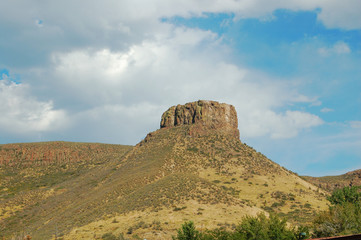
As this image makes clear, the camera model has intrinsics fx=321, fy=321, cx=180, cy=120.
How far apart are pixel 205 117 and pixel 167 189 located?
151ft

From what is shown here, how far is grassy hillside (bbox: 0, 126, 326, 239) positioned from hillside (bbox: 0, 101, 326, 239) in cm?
19

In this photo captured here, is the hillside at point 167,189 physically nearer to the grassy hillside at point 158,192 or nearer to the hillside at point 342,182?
the grassy hillside at point 158,192

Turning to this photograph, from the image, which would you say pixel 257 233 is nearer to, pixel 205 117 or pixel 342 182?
pixel 205 117

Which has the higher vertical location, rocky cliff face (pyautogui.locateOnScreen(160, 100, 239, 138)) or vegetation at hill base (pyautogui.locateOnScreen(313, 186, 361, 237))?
rocky cliff face (pyautogui.locateOnScreen(160, 100, 239, 138))

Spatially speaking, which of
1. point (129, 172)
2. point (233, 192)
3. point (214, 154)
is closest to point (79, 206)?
point (129, 172)

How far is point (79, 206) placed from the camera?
63562 millimetres

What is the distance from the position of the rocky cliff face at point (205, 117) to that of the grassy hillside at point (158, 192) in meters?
3.81

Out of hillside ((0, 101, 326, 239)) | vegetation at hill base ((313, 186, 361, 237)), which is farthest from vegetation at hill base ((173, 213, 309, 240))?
hillside ((0, 101, 326, 239))

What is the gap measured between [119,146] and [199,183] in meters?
78.4

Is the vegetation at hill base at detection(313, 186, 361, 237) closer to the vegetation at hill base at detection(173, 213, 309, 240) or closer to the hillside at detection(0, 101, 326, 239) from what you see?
the vegetation at hill base at detection(173, 213, 309, 240)

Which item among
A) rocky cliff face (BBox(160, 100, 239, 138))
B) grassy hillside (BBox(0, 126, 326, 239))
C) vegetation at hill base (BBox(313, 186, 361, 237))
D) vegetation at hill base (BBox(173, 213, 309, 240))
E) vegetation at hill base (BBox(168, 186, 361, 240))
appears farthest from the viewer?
rocky cliff face (BBox(160, 100, 239, 138))

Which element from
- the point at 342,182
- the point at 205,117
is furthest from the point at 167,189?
the point at 342,182

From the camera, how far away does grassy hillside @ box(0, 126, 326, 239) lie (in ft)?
162

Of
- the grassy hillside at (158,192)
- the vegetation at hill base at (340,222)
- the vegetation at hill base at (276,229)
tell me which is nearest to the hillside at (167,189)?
the grassy hillside at (158,192)
